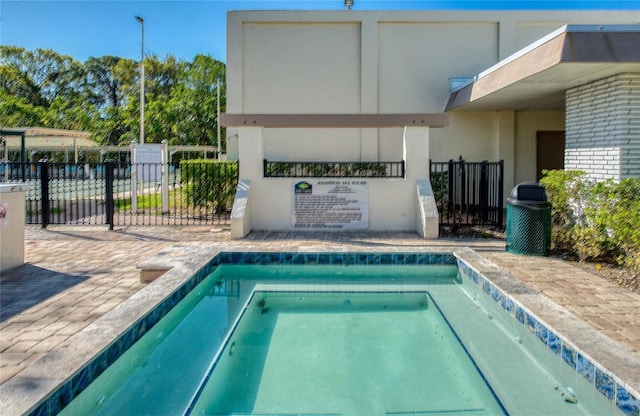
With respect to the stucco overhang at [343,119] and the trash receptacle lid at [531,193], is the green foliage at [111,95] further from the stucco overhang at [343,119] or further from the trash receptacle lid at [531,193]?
the trash receptacle lid at [531,193]

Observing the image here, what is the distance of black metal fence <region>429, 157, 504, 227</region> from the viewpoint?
10.5 m

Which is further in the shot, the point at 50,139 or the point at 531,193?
the point at 50,139

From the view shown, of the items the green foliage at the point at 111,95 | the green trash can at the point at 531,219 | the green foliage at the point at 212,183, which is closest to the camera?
the green trash can at the point at 531,219

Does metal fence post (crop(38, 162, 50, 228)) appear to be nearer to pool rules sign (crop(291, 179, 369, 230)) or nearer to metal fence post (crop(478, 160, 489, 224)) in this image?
pool rules sign (crop(291, 179, 369, 230))

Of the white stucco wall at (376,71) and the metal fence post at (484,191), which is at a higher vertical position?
the white stucco wall at (376,71)

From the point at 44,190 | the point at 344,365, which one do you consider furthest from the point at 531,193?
the point at 44,190

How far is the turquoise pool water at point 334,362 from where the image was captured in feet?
10.8

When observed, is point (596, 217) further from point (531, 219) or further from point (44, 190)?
point (44, 190)

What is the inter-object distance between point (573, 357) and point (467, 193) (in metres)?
8.14

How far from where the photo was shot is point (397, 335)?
15.6 feet

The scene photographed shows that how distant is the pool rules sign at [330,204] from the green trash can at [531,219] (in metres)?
3.36

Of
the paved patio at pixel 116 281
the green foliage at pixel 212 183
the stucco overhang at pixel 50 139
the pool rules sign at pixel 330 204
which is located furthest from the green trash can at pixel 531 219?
the stucco overhang at pixel 50 139

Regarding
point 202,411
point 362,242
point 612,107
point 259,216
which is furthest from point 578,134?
point 202,411

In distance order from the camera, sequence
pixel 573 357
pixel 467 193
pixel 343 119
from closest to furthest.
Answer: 1. pixel 573 357
2. pixel 343 119
3. pixel 467 193
